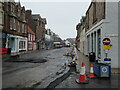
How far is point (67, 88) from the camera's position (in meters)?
6.38

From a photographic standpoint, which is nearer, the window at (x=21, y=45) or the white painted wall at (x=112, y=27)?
the white painted wall at (x=112, y=27)

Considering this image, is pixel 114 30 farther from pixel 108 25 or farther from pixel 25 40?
pixel 25 40

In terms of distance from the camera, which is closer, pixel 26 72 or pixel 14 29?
pixel 26 72

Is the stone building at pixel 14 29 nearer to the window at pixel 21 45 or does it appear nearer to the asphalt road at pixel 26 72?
the window at pixel 21 45

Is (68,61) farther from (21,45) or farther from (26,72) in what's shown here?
(21,45)

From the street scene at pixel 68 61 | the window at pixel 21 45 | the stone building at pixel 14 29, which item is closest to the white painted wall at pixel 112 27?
the street scene at pixel 68 61

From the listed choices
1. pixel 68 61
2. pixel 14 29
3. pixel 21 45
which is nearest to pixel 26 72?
pixel 68 61

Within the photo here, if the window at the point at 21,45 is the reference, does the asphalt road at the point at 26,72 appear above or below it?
below

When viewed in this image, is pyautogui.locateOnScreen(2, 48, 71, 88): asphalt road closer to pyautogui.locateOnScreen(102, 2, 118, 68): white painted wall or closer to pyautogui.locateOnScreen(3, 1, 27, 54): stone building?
pyautogui.locateOnScreen(102, 2, 118, 68): white painted wall

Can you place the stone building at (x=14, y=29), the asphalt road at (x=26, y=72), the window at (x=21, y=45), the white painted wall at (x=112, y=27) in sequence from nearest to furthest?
the asphalt road at (x=26, y=72)
the white painted wall at (x=112, y=27)
the stone building at (x=14, y=29)
the window at (x=21, y=45)

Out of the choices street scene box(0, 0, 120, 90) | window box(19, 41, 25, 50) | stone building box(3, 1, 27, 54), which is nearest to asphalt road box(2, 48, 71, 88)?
street scene box(0, 0, 120, 90)

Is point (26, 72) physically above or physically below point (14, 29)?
below

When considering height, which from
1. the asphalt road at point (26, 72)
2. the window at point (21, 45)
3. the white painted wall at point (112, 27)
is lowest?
the asphalt road at point (26, 72)

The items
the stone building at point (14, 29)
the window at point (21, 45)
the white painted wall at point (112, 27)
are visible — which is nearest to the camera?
the white painted wall at point (112, 27)
